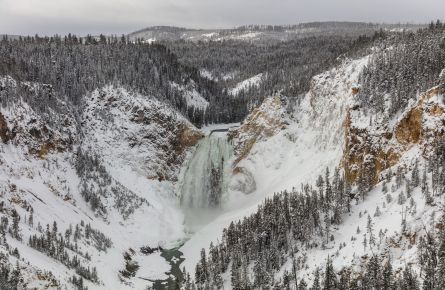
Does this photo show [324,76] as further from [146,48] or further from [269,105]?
[146,48]

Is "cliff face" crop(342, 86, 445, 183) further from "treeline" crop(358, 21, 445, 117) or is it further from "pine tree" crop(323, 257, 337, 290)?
"pine tree" crop(323, 257, 337, 290)

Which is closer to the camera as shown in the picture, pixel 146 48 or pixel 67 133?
pixel 67 133

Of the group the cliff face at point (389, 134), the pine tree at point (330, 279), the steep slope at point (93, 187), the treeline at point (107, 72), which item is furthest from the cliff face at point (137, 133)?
the pine tree at point (330, 279)

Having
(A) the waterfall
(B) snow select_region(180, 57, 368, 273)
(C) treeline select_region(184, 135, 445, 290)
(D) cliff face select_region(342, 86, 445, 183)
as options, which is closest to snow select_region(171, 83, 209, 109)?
(A) the waterfall

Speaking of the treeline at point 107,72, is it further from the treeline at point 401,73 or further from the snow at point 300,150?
the treeline at point 401,73

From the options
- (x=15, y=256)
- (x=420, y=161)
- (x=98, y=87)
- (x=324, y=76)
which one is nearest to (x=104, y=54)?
(x=98, y=87)

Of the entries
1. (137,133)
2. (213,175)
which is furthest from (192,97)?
(213,175)
